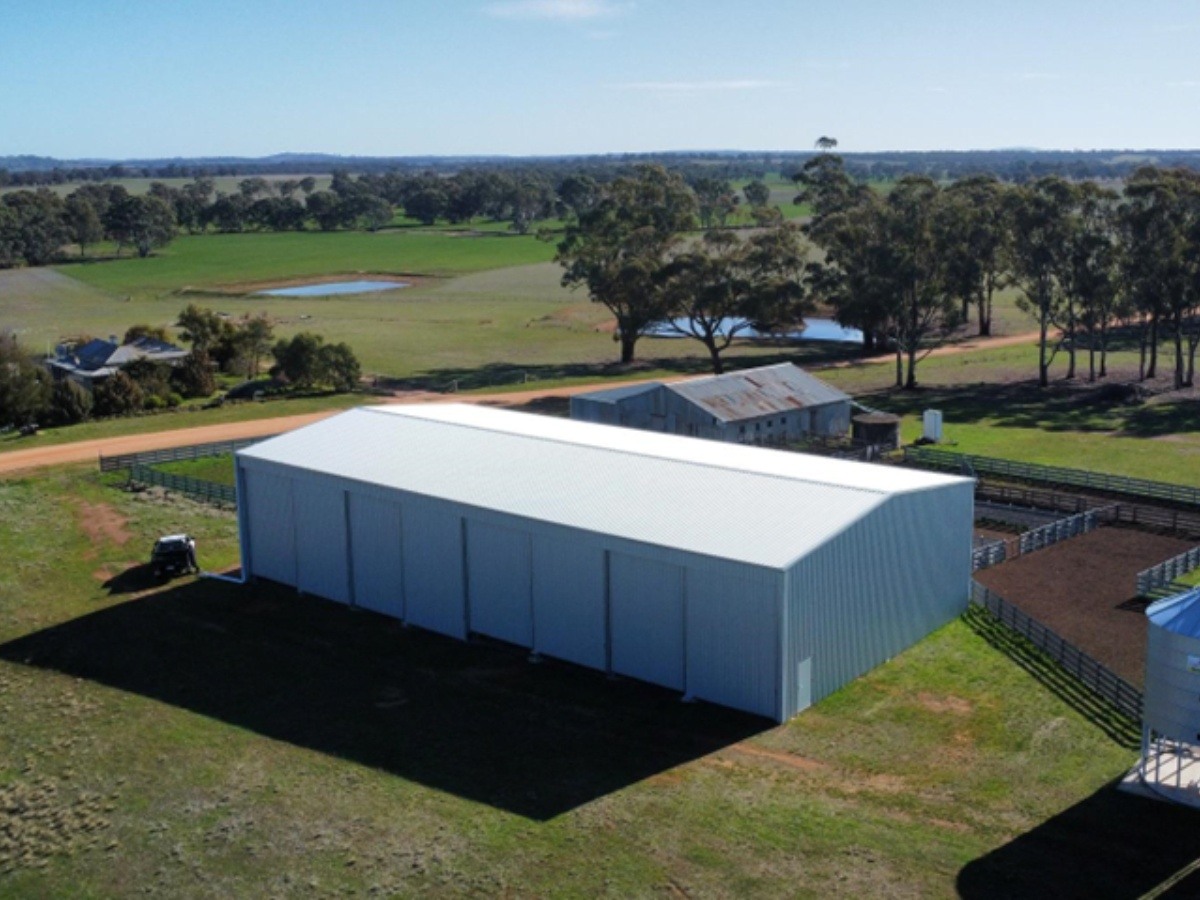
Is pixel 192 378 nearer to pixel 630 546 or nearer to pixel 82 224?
pixel 630 546

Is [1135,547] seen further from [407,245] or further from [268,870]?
[407,245]

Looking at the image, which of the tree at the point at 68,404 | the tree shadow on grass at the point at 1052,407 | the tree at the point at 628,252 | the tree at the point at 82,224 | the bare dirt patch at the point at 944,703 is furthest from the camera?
the tree at the point at 82,224

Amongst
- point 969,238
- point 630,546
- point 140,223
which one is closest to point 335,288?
point 140,223

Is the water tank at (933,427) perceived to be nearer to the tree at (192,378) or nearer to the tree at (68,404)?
the tree at (192,378)

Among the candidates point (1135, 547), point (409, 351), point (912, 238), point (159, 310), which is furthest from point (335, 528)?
point (159, 310)

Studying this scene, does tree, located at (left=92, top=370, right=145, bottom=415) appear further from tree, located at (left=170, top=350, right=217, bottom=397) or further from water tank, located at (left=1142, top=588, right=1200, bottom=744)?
water tank, located at (left=1142, top=588, right=1200, bottom=744)

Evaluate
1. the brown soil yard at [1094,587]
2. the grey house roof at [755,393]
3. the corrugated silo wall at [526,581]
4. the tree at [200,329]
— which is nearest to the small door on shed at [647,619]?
the corrugated silo wall at [526,581]
